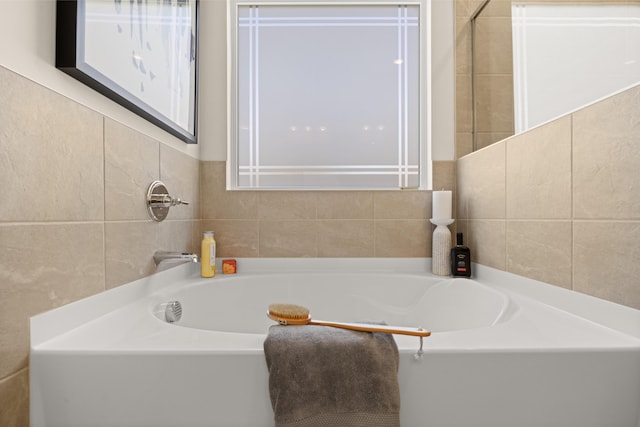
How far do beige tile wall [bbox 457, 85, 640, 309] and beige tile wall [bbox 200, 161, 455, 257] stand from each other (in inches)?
15.4

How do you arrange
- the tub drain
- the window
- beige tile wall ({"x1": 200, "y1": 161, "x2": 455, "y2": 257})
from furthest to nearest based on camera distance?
the window < beige tile wall ({"x1": 200, "y1": 161, "x2": 455, "y2": 257}) < the tub drain

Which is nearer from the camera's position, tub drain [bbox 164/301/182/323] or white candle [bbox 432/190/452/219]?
tub drain [bbox 164/301/182/323]

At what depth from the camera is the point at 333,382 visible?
0.63m

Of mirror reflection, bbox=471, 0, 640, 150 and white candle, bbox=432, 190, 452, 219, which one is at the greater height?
mirror reflection, bbox=471, 0, 640, 150

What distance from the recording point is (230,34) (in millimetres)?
1759

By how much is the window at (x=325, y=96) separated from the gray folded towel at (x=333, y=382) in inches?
47.9

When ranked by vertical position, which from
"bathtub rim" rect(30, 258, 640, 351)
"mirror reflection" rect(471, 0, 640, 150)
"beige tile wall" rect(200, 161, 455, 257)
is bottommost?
"bathtub rim" rect(30, 258, 640, 351)

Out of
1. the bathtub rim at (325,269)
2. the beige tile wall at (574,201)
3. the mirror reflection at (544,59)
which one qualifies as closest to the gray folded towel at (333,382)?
the bathtub rim at (325,269)

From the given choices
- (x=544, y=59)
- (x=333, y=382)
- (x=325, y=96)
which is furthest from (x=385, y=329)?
(x=325, y=96)

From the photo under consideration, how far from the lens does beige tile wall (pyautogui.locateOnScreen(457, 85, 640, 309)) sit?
0.77 metres

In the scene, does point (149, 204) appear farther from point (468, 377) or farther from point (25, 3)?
point (468, 377)

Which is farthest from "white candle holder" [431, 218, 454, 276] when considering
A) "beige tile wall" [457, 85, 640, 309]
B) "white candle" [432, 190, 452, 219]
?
"beige tile wall" [457, 85, 640, 309]

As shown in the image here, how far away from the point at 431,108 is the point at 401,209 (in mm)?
522

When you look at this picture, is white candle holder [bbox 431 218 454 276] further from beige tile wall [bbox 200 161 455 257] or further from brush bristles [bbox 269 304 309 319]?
brush bristles [bbox 269 304 309 319]
